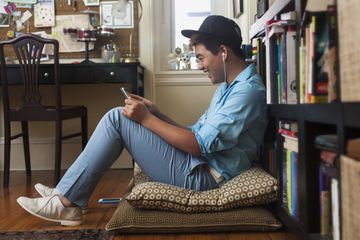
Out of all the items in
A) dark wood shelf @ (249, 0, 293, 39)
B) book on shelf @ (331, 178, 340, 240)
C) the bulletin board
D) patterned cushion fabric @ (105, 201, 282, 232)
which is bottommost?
patterned cushion fabric @ (105, 201, 282, 232)

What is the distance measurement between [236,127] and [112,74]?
1.55 meters

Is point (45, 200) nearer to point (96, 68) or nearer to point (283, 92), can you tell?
point (283, 92)

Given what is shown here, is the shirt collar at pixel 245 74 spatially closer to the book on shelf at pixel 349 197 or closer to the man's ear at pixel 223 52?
the man's ear at pixel 223 52

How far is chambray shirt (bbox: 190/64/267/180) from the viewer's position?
5.19 ft

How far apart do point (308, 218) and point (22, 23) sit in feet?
9.59

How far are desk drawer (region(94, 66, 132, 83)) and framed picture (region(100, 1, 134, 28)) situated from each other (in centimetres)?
60

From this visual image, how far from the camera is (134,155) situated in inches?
67.3

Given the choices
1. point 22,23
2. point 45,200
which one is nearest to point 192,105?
point 22,23

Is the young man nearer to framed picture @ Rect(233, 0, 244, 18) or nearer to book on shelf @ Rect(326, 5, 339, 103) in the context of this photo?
book on shelf @ Rect(326, 5, 339, 103)

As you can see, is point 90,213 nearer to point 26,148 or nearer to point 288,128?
point 288,128

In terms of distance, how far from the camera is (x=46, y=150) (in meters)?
3.49

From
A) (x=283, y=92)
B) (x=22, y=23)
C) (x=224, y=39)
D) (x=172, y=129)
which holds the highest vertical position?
(x=22, y=23)

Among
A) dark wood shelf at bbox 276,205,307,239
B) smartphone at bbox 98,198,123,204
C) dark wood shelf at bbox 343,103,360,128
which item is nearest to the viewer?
dark wood shelf at bbox 343,103,360,128

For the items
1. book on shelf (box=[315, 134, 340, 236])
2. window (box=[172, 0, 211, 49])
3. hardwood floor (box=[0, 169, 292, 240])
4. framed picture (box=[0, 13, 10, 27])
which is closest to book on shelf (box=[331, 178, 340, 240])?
book on shelf (box=[315, 134, 340, 236])
